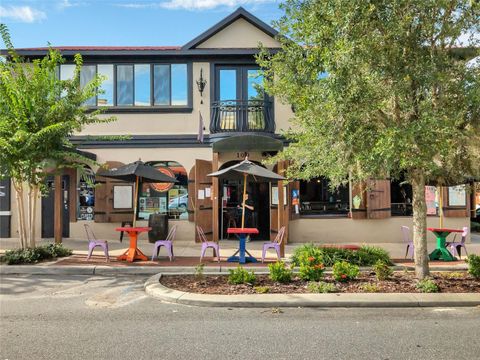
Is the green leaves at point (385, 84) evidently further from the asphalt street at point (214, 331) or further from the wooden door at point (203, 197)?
the wooden door at point (203, 197)

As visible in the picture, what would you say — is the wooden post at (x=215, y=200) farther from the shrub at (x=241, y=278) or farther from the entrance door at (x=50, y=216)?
the entrance door at (x=50, y=216)

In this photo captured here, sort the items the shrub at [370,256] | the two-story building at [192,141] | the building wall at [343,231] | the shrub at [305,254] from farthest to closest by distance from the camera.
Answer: the building wall at [343,231]
the two-story building at [192,141]
the shrub at [370,256]
the shrub at [305,254]

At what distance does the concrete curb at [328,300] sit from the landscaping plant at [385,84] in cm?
201

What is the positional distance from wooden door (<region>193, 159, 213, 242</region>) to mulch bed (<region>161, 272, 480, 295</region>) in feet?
13.3

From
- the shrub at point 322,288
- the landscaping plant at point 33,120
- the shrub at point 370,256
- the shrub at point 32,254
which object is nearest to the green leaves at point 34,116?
the landscaping plant at point 33,120

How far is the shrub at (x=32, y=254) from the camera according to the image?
9922 mm

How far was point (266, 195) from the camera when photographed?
593 inches

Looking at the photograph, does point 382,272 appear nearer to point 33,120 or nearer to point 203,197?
point 203,197

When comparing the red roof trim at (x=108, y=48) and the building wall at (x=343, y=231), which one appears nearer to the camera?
the building wall at (x=343, y=231)

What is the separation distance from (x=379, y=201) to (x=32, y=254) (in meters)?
10.3

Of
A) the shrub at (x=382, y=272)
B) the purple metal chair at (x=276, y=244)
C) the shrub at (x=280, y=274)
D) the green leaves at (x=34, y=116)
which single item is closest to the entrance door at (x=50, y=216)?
the green leaves at (x=34, y=116)

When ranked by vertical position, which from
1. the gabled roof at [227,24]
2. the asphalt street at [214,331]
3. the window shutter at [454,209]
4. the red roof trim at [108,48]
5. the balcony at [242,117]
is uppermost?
the gabled roof at [227,24]

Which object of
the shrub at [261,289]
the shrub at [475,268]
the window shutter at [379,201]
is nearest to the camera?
the shrub at [261,289]

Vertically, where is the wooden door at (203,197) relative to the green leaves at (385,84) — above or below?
below
